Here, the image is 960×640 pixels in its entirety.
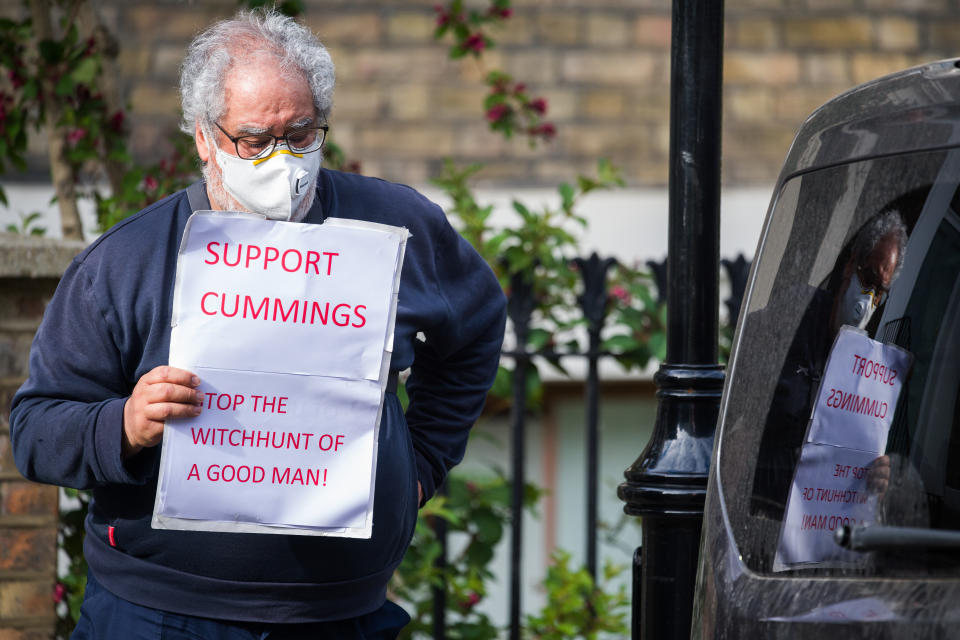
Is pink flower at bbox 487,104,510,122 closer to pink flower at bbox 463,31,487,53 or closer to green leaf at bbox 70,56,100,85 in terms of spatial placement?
pink flower at bbox 463,31,487,53

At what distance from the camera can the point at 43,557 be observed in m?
3.17

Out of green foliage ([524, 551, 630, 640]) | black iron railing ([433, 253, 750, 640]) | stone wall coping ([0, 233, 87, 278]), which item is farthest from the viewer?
green foliage ([524, 551, 630, 640])

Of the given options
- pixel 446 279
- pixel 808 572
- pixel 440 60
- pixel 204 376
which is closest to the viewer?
pixel 808 572

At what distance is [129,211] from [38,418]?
1.68m

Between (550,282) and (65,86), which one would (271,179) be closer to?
(65,86)

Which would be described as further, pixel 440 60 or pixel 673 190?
pixel 440 60

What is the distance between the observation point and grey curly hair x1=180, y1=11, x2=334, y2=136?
7.00 ft

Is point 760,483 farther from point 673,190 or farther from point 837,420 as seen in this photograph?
point 673,190

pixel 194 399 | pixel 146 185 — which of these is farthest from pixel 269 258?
pixel 146 185

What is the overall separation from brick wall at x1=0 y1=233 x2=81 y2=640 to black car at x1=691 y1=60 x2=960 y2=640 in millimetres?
1957

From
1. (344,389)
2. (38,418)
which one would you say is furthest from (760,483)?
(38,418)

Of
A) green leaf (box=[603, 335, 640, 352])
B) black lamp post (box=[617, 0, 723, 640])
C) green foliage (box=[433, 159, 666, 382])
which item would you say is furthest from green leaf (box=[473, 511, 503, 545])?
black lamp post (box=[617, 0, 723, 640])

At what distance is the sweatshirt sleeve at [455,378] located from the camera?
2.49 m

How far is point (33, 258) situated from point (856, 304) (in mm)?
2121
